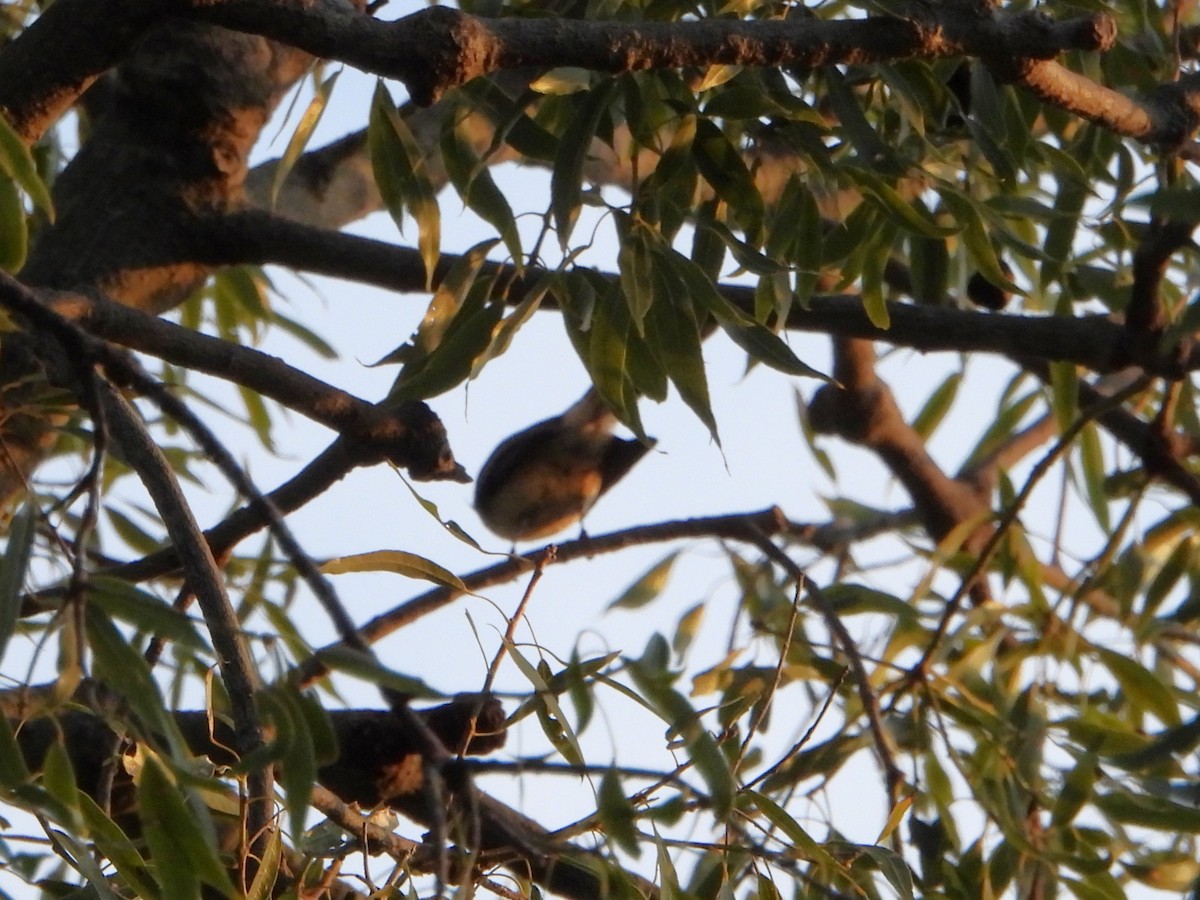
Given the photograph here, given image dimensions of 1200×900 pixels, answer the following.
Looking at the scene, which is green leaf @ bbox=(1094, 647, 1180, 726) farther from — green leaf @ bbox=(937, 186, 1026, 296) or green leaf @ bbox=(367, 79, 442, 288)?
green leaf @ bbox=(367, 79, 442, 288)

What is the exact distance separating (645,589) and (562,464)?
0.86m

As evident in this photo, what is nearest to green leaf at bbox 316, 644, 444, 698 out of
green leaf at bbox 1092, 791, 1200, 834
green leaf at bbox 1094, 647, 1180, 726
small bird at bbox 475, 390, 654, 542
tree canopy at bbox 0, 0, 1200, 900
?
tree canopy at bbox 0, 0, 1200, 900

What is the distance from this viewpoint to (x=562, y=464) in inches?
114

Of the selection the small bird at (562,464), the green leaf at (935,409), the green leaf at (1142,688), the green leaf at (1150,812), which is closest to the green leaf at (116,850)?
the green leaf at (1150,812)

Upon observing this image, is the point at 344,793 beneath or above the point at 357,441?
beneath

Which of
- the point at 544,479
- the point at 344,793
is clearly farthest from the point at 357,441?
the point at 544,479

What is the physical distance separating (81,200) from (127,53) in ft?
1.83

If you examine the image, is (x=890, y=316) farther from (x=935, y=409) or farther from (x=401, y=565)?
(x=935, y=409)

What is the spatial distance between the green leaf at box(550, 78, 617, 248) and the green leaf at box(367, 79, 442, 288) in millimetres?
187

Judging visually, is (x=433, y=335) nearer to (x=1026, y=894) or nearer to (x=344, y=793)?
(x=344, y=793)

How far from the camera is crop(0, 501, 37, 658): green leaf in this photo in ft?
2.41

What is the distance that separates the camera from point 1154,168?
1.45 metres

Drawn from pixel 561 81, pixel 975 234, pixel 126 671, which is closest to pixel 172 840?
pixel 126 671

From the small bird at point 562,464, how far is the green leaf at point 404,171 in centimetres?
157
